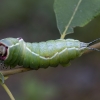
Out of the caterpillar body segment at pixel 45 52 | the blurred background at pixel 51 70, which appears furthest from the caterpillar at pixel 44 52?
the blurred background at pixel 51 70

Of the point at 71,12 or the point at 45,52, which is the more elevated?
the point at 71,12

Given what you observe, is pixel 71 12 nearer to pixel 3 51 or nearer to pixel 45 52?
pixel 45 52

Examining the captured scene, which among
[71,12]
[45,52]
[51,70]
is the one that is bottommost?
[51,70]

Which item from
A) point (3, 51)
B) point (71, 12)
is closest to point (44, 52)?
point (3, 51)

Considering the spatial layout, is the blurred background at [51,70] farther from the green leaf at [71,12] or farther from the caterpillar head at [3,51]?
the caterpillar head at [3,51]

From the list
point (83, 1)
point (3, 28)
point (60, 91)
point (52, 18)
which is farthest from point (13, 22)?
point (83, 1)

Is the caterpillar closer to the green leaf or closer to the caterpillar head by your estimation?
the caterpillar head
